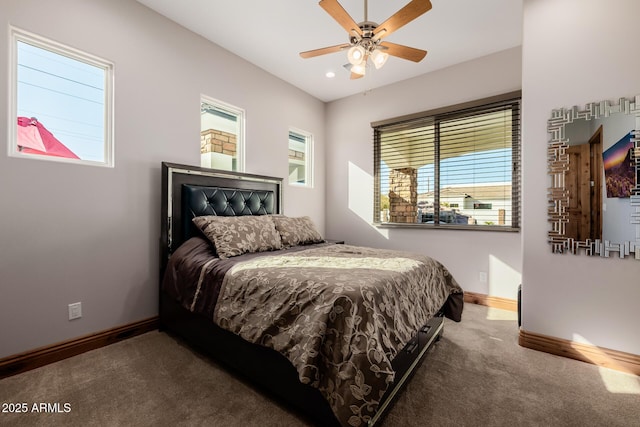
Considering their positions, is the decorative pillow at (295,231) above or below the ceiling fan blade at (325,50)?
below

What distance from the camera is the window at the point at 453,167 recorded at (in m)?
3.22

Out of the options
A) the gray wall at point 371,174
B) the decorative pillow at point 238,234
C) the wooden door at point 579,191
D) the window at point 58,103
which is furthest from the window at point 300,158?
the wooden door at point 579,191

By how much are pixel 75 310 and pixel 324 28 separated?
330 cm

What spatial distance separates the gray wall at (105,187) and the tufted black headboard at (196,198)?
0.53 feet

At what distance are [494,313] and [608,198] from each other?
63.0 inches

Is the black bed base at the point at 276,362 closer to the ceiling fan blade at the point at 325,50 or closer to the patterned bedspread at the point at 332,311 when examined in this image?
the patterned bedspread at the point at 332,311

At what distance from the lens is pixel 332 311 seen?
1294 mm

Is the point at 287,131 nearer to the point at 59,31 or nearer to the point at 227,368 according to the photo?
the point at 59,31

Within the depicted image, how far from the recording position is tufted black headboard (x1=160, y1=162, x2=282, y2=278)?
257cm

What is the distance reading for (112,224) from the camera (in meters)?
2.36

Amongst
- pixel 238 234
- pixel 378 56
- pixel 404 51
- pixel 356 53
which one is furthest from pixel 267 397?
pixel 404 51

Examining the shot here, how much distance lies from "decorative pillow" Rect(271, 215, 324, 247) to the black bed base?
3.55 feet

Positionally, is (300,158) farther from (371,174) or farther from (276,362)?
(276,362)

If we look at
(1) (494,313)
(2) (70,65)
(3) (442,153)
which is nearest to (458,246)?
(1) (494,313)
